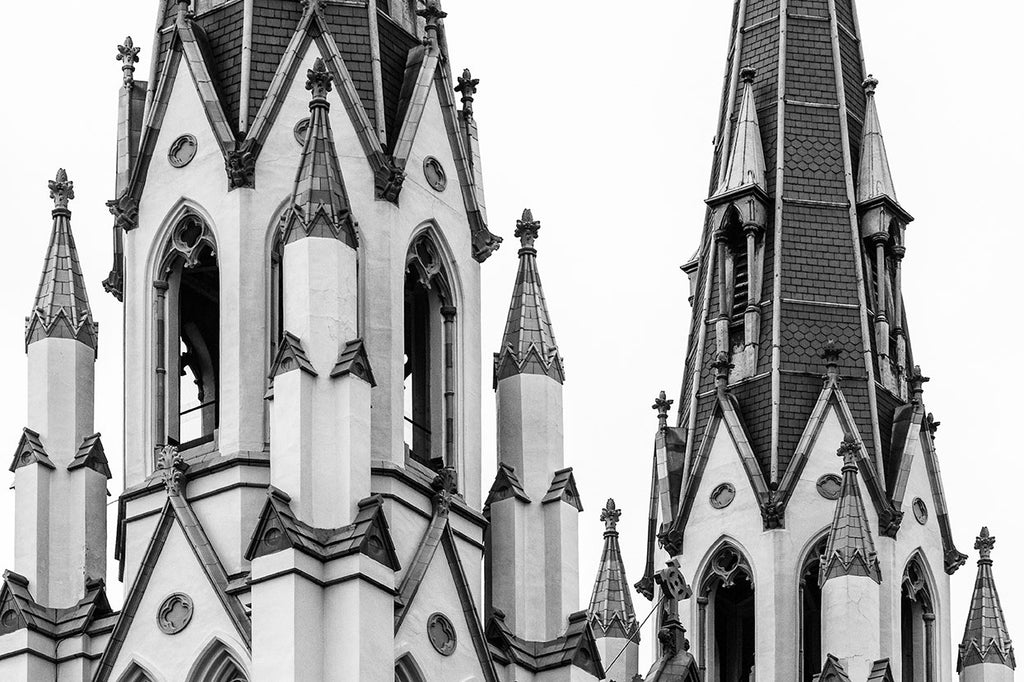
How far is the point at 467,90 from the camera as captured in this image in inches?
1930

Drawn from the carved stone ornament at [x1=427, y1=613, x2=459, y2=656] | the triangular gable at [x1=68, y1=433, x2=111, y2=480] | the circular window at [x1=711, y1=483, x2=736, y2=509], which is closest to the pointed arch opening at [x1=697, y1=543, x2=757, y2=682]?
the circular window at [x1=711, y1=483, x2=736, y2=509]

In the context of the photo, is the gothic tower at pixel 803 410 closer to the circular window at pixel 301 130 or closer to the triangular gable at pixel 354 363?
the circular window at pixel 301 130

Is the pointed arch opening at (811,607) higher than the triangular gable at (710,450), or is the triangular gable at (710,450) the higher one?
the triangular gable at (710,450)

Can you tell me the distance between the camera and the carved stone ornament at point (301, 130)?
153ft

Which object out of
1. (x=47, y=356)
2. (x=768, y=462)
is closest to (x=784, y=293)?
(x=768, y=462)

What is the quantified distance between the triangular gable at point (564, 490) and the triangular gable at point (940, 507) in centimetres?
1613

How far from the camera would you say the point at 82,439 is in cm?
4528

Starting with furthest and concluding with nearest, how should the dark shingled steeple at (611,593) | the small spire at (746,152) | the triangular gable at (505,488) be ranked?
1. the small spire at (746,152)
2. the dark shingled steeple at (611,593)
3. the triangular gable at (505,488)

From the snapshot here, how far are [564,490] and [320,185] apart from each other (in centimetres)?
501

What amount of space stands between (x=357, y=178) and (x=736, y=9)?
916 inches

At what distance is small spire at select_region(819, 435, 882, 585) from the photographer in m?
58.4

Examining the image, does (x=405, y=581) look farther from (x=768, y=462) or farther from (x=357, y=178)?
(x=768, y=462)

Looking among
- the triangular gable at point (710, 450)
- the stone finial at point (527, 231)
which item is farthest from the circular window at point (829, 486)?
the stone finial at point (527, 231)

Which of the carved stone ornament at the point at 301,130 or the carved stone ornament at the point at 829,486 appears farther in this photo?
the carved stone ornament at the point at 829,486
